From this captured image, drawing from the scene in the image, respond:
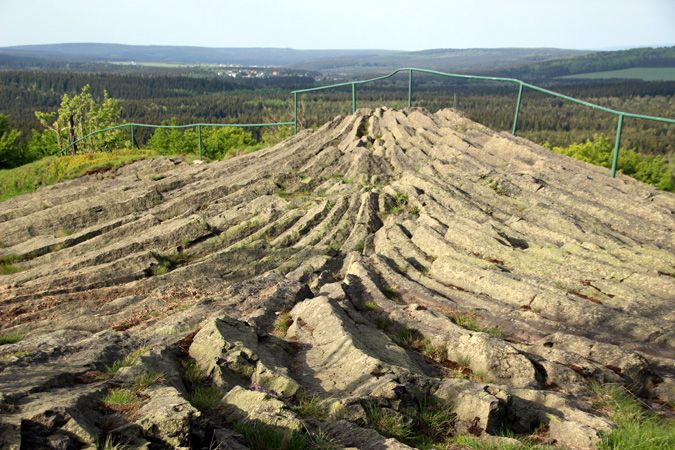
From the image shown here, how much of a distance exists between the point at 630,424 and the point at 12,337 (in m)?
10.6

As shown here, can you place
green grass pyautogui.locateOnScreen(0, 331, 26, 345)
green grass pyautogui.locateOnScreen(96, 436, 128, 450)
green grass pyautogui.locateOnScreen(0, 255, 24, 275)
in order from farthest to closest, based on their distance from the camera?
1. green grass pyautogui.locateOnScreen(0, 255, 24, 275)
2. green grass pyautogui.locateOnScreen(0, 331, 26, 345)
3. green grass pyautogui.locateOnScreen(96, 436, 128, 450)

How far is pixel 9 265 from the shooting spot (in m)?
17.6

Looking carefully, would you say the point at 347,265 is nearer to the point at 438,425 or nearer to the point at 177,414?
the point at 438,425

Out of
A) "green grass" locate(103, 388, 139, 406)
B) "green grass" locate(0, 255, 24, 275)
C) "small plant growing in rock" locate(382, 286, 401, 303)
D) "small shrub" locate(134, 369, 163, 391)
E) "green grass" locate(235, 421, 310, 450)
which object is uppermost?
"green grass" locate(235, 421, 310, 450)

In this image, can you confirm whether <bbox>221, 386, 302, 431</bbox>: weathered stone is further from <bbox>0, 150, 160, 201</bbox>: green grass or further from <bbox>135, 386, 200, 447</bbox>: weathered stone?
<bbox>0, 150, 160, 201</bbox>: green grass

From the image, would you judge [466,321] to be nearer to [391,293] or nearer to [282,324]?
[391,293]

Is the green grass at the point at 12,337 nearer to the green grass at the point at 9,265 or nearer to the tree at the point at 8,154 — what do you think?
the green grass at the point at 9,265

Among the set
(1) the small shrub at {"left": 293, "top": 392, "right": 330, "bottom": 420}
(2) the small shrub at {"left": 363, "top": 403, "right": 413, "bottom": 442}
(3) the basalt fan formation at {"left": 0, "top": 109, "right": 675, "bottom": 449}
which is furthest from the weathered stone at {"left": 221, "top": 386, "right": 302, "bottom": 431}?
(2) the small shrub at {"left": 363, "top": 403, "right": 413, "bottom": 442}

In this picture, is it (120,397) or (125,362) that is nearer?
(120,397)

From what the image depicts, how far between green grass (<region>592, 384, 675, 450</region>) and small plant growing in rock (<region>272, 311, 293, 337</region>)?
5.06 metres

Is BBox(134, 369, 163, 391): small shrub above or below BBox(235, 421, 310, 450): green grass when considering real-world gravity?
below

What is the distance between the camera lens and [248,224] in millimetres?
18141

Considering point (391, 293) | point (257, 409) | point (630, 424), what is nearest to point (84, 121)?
point (391, 293)

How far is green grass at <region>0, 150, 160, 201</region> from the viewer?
31.7 meters
